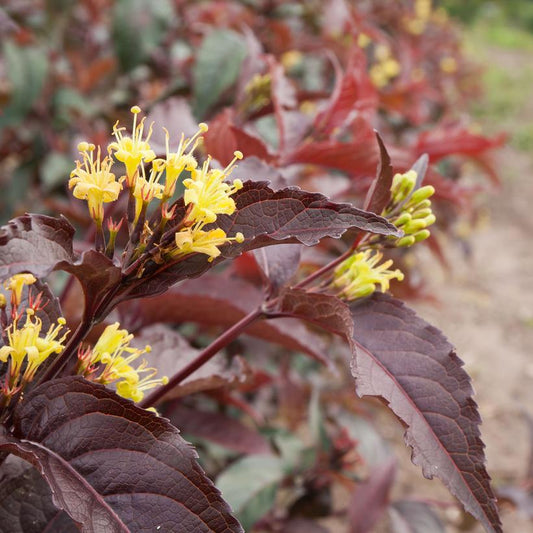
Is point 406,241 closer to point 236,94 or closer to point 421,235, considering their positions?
point 421,235

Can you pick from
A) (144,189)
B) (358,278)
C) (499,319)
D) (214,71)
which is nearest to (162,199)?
(144,189)

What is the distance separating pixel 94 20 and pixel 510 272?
392 cm

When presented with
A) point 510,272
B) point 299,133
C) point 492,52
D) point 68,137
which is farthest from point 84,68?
point 492,52

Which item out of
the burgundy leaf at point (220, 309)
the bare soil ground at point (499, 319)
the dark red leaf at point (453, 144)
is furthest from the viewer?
the bare soil ground at point (499, 319)

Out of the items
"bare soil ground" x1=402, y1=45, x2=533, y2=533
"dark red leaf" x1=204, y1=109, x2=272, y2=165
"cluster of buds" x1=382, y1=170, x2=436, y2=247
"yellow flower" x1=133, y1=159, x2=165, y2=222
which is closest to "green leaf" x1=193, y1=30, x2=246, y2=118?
"dark red leaf" x1=204, y1=109, x2=272, y2=165

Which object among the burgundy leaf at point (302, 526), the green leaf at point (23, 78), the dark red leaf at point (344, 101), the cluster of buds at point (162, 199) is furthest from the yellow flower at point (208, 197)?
the green leaf at point (23, 78)

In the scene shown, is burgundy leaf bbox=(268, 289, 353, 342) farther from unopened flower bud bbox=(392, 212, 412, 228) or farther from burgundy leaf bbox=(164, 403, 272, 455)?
burgundy leaf bbox=(164, 403, 272, 455)

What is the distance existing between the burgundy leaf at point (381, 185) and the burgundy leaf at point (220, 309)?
24cm

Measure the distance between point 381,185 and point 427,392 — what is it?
221 mm

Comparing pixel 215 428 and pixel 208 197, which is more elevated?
pixel 208 197

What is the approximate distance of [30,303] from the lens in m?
0.64

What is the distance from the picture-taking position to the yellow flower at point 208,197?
0.59m

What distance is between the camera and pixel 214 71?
64.2 inches

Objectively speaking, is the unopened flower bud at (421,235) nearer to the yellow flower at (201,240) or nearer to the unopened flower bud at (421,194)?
the unopened flower bud at (421,194)
